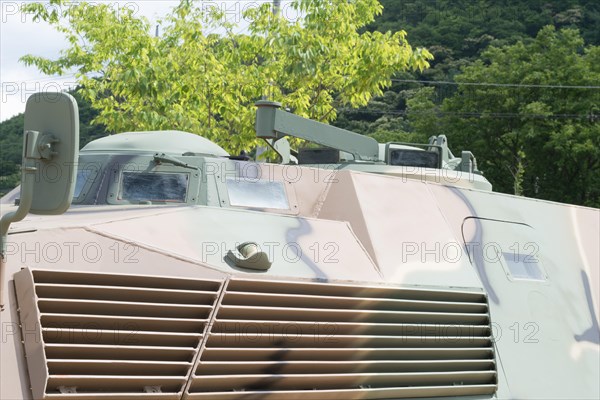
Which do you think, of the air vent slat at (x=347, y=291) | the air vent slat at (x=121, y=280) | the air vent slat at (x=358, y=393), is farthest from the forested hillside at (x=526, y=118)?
the air vent slat at (x=121, y=280)

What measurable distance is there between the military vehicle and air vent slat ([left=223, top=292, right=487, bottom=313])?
0.01m

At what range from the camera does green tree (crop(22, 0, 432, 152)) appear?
17.2 metres

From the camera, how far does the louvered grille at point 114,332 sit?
453 cm

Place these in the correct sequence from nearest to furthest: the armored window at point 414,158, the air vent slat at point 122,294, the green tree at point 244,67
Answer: the air vent slat at point 122,294 < the armored window at point 414,158 < the green tree at point 244,67

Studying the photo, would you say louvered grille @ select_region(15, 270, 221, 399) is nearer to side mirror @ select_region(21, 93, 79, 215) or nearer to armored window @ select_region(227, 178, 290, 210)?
side mirror @ select_region(21, 93, 79, 215)

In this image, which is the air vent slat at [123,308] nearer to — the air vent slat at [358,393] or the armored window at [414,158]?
the air vent slat at [358,393]

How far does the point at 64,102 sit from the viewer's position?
4.18m

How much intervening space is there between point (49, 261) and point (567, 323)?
3682 millimetres

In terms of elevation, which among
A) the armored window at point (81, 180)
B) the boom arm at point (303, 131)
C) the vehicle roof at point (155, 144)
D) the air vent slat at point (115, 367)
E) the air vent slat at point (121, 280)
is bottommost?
the air vent slat at point (115, 367)

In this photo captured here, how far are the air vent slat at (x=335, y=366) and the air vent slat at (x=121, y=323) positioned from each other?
0.20 metres

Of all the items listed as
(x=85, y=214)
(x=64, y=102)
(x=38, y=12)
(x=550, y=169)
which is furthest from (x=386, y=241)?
(x=550, y=169)

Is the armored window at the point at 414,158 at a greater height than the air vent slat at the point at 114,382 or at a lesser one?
greater

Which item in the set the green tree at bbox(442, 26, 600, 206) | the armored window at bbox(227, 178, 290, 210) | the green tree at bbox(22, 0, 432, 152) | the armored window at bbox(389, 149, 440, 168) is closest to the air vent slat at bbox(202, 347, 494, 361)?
the armored window at bbox(227, 178, 290, 210)

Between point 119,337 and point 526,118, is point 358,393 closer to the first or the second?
point 119,337
